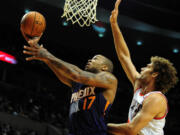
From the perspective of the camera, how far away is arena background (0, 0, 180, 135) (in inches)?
318

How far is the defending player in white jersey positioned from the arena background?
11.8 ft

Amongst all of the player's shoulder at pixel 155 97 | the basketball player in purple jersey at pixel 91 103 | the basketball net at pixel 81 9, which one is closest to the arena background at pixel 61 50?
the basketball net at pixel 81 9

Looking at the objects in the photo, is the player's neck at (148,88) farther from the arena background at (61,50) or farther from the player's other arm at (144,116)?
the arena background at (61,50)

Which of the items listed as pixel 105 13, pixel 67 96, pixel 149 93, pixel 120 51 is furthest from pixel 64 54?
pixel 149 93

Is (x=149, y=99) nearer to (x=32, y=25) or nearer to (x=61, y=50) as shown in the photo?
(x=32, y=25)

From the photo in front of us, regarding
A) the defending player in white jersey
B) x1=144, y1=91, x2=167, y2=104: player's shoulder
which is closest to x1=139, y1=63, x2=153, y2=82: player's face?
the defending player in white jersey

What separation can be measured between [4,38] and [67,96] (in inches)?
119

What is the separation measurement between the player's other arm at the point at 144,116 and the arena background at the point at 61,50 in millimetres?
4017

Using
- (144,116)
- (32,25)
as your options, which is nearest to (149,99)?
(144,116)

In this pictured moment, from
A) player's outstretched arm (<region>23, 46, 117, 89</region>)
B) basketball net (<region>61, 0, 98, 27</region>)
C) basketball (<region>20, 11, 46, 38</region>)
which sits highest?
basketball net (<region>61, 0, 98, 27</region>)

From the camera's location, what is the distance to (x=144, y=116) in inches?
111

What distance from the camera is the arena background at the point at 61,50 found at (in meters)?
8.09

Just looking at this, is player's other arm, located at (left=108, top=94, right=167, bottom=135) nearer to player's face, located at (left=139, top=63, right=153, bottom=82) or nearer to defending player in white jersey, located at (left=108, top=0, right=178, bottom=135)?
defending player in white jersey, located at (left=108, top=0, right=178, bottom=135)

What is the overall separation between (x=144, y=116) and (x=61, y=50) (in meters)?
7.92
